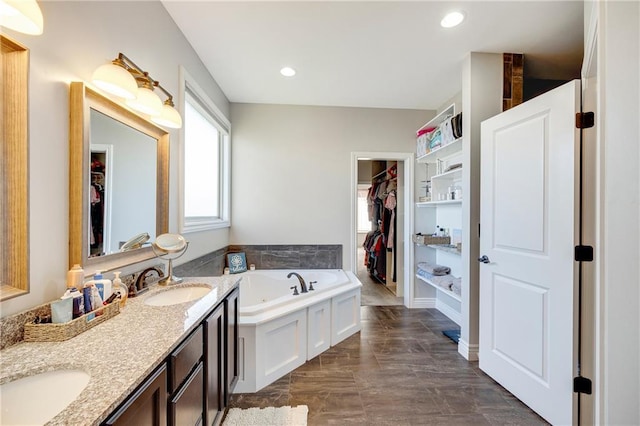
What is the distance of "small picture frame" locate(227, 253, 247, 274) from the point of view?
10.2 feet

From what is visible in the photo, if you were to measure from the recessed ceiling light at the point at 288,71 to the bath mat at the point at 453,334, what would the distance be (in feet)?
9.98

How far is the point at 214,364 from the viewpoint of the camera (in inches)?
51.7

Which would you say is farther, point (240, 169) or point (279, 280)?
point (240, 169)

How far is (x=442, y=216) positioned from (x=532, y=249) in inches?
65.0

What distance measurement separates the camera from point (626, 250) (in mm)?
976

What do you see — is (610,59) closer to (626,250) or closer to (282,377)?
(626,250)

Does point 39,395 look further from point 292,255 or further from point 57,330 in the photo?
point 292,255

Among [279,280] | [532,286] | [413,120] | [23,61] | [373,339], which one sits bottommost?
[373,339]

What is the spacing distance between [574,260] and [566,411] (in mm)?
858

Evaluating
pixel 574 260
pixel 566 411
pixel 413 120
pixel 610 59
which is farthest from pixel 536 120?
pixel 413 120

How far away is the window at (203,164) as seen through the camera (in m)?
2.26

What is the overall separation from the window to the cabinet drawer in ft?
3.77

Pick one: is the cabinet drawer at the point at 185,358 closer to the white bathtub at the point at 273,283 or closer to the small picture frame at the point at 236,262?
the white bathtub at the point at 273,283

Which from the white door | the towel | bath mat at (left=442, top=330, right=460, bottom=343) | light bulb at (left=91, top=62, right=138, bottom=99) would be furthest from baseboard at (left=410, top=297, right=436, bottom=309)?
light bulb at (left=91, top=62, right=138, bottom=99)
